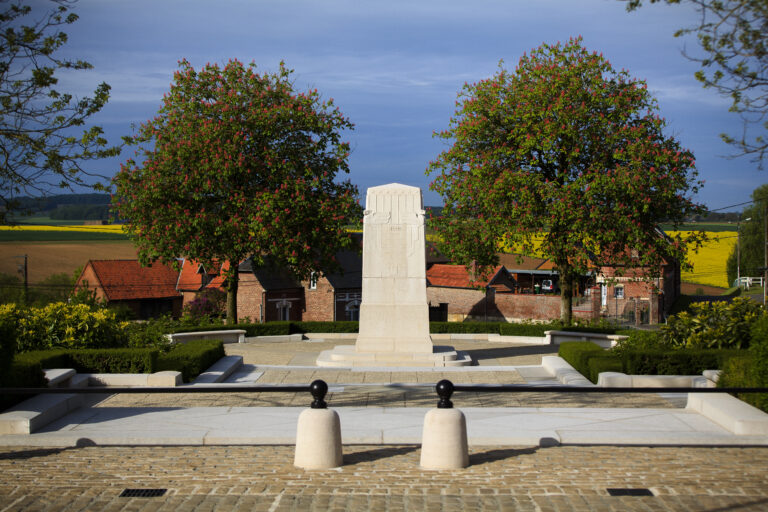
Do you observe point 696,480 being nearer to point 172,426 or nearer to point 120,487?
point 120,487

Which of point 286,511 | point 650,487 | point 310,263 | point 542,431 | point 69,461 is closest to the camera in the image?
point 286,511

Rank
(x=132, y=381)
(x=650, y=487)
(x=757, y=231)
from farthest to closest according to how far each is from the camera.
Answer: (x=757, y=231) < (x=132, y=381) < (x=650, y=487)

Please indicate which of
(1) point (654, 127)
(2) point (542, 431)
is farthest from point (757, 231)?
(2) point (542, 431)

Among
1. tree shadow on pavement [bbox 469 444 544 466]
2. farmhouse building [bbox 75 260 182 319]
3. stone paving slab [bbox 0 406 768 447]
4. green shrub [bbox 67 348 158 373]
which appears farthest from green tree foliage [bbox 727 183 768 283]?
tree shadow on pavement [bbox 469 444 544 466]

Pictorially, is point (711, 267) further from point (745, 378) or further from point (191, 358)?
point (191, 358)

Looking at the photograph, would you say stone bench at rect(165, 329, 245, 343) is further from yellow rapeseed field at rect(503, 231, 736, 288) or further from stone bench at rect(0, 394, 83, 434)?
yellow rapeseed field at rect(503, 231, 736, 288)

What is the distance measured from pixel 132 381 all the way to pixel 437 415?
8832 millimetres

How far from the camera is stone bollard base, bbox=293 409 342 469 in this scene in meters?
8.45

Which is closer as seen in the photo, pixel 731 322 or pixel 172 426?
pixel 172 426

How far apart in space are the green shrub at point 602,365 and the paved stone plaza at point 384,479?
19.1 ft

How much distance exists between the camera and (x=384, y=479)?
8.05 metres

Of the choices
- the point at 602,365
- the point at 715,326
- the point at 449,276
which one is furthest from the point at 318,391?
the point at 449,276

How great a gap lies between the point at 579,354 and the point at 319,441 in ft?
35.6

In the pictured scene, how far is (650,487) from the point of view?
775 centimetres
